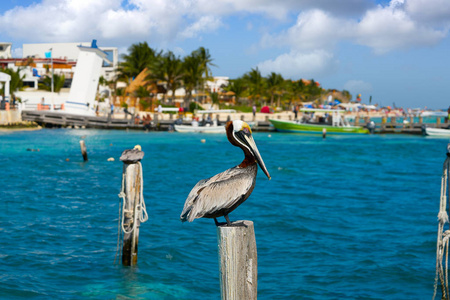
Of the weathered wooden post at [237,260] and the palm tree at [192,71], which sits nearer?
the weathered wooden post at [237,260]

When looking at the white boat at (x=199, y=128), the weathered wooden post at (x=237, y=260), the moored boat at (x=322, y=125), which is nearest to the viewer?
the weathered wooden post at (x=237, y=260)

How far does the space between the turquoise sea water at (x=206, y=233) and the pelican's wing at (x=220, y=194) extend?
6108 millimetres

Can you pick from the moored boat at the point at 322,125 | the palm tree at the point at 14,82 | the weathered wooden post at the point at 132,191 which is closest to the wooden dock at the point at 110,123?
the moored boat at the point at 322,125

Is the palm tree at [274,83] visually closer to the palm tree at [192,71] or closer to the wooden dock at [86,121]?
the palm tree at [192,71]

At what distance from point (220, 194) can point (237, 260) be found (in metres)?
0.60

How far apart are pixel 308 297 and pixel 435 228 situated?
7100 mm

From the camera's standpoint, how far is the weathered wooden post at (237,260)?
438 centimetres

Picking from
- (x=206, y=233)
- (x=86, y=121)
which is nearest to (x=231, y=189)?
(x=206, y=233)

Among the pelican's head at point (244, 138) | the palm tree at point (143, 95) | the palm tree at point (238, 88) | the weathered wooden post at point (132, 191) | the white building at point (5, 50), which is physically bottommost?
the weathered wooden post at point (132, 191)

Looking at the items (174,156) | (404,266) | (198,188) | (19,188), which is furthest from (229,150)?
(198,188)

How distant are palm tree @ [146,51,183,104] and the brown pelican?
71.0 m

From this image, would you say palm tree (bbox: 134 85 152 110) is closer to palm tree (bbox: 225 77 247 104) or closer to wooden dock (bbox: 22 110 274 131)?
wooden dock (bbox: 22 110 274 131)

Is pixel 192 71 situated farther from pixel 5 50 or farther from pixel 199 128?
pixel 5 50

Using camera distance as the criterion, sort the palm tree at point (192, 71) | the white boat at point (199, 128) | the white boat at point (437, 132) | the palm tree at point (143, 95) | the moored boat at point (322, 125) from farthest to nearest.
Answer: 1. the palm tree at point (192, 71)
2. the palm tree at point (143, 95)
3. the white boat at point (437, 132)
4. the moored boat at point (322, 125)
5. the white boat at point (199, 128)
